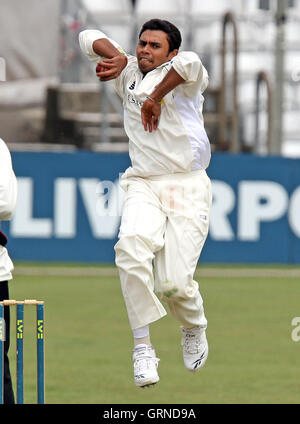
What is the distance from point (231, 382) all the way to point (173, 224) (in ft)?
8.90

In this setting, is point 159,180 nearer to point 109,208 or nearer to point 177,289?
point 177,289

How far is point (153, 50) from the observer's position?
7598 mm

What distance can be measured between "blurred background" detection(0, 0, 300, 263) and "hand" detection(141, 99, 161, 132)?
9.05 m

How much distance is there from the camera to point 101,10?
20.6m

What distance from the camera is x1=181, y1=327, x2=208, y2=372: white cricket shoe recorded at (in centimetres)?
792

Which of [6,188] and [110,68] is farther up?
[110,68]

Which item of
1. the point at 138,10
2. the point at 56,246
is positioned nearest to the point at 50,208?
the point at 56,246

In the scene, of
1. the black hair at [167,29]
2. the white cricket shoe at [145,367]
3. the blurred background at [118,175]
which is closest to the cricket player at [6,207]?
the white cricket shoe at [145,367]

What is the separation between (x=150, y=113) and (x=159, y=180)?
1.55 ft

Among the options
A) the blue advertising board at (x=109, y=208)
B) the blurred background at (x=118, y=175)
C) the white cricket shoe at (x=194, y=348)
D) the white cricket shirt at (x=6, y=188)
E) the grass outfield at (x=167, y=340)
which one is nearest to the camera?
the white cricket shirt at (x=6, y=188)

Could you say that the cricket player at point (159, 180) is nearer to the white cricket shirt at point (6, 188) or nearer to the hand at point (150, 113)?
the hand at point (150, 113)

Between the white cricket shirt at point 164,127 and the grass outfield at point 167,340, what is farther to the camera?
the grass outfield at point 167,340

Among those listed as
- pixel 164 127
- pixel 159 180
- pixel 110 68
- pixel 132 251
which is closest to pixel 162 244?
pixel 132 251

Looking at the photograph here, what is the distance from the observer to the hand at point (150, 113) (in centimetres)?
742
